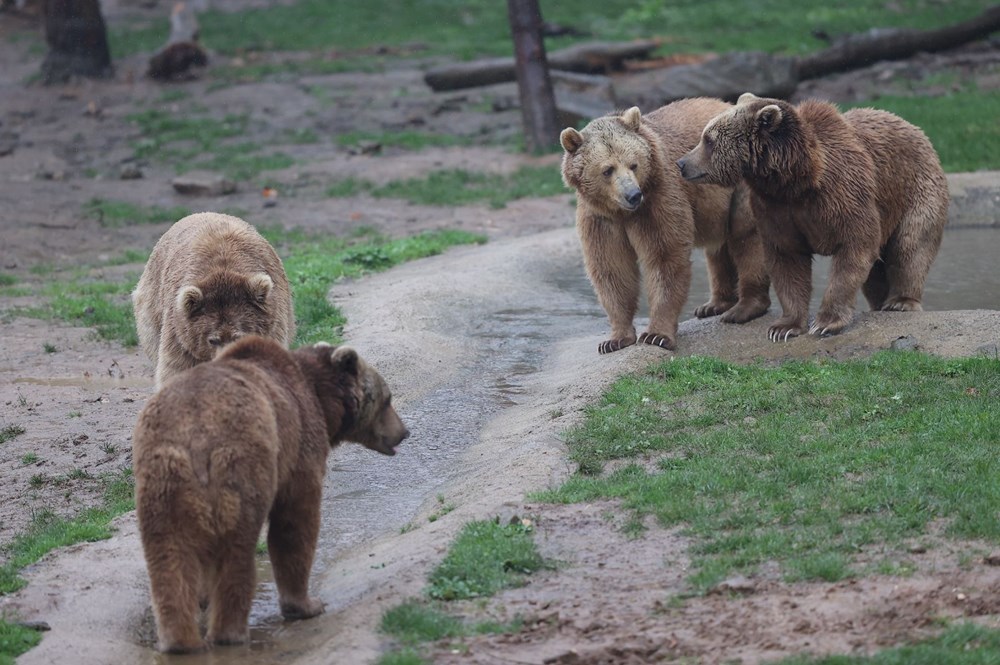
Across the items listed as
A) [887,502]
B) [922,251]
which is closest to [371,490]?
[887,502]

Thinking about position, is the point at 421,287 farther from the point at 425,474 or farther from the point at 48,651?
the point at 48,651

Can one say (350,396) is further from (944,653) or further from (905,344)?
(905,344)

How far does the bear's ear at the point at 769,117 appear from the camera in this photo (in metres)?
9.02

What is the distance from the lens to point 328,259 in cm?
1343

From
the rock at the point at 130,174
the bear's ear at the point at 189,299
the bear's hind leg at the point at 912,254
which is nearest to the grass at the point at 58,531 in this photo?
the bear's ear at the point at 189,299

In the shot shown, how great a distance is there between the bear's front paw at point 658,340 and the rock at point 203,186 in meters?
9.57

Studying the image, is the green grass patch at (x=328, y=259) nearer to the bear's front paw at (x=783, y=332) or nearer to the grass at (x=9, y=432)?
the grass at (x=9, y=432)

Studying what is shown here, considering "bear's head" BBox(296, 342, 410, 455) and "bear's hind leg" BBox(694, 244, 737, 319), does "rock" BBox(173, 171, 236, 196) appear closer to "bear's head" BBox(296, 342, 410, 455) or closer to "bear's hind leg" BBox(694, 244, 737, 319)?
"bear's hind leg" BBox(694, 244, 737, 319)

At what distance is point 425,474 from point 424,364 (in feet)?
6.46

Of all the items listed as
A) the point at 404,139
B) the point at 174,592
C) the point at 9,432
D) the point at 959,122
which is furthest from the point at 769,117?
the point at 404,139

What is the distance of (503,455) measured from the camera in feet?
25.2

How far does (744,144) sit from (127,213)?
10072 mm

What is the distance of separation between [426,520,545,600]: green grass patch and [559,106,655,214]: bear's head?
372cm

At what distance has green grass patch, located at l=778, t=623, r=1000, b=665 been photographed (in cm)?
459
